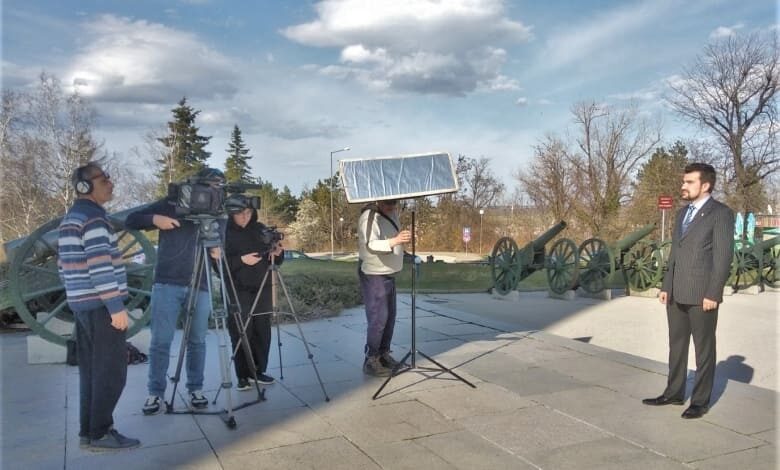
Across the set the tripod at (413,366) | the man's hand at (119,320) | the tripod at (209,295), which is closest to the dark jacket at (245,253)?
the tripod at (209,295)

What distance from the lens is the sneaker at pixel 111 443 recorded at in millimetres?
3632

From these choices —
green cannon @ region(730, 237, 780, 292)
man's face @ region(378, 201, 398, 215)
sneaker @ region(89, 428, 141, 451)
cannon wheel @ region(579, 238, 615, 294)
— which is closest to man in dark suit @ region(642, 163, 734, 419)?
man's face @ region(378, 201, 398, 215)

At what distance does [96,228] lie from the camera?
346cm

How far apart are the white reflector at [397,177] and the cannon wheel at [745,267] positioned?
12.4 meters

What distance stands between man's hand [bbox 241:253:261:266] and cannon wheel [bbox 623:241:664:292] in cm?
1077

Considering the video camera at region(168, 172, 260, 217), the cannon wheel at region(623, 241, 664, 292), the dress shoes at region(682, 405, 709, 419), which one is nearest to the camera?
the video camera at region(168, 172, 260, 217)

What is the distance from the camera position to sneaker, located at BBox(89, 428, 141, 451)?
A: 363 centimetres

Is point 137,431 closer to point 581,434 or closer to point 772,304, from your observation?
point 581,434

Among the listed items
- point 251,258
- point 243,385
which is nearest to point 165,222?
point 251,258

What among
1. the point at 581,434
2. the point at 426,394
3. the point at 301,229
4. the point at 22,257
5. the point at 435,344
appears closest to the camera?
the point at 581,434

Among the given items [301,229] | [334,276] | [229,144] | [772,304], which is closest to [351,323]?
[334,276]

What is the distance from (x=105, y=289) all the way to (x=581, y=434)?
3.07 meters

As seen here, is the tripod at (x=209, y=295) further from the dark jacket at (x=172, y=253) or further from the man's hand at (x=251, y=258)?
the man's hand at (x=251, y=258)

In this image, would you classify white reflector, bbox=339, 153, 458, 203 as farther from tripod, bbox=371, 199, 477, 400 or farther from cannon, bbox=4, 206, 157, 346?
cannon, bbox=4, 206, 157, 346
